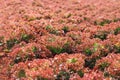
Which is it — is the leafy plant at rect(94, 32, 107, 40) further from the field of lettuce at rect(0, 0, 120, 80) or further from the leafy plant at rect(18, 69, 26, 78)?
the leafy plant at rect(18, 69, 26, 78)

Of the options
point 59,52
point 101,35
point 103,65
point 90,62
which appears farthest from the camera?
point 101,35

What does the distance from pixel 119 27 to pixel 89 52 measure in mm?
4396

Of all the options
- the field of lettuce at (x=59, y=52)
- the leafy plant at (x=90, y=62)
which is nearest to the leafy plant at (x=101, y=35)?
the field of lettuce at (x=59, y=52)

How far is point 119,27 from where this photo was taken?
58.0 ft

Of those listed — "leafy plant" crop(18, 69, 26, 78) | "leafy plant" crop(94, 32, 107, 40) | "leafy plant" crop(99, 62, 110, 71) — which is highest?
"leafy plant" crop(18, 69, 26, 78)

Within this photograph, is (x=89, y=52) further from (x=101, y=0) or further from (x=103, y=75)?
(x=101, y=0)

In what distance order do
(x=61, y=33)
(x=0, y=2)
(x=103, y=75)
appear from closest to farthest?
(x=103, y=75), (x=61, y=33), (x=0, y=2)

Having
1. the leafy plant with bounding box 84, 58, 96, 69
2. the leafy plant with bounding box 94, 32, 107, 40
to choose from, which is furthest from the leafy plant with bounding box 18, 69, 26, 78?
the leafy plant with bounding box 94, 32, 107, 40

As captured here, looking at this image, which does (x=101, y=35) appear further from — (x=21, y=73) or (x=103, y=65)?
(x=21, y=73)

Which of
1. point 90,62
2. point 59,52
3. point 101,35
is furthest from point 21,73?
point 101,35

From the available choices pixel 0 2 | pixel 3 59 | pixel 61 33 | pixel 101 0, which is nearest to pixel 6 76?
pixel 3 59

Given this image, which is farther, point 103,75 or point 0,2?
point 0,2

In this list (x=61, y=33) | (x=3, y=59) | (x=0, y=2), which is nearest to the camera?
(x=3, y=59)

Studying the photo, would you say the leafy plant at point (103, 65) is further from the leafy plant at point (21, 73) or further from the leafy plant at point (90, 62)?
the leafy plant at point (21, 73)
